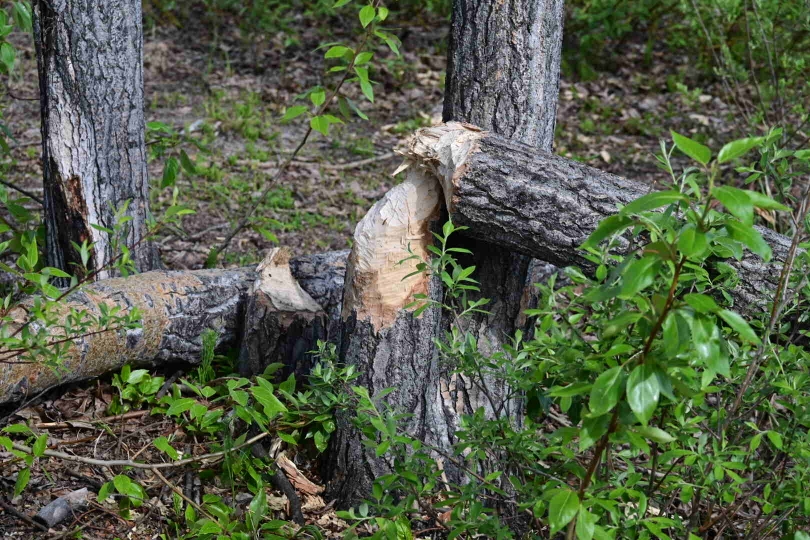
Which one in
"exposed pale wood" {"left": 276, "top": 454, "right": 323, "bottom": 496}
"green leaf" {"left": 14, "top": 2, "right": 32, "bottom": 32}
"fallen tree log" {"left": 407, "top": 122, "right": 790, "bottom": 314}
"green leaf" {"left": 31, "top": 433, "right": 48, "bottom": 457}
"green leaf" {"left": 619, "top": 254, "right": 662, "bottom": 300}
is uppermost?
"green leaf" {"left": 14, "top": 2, "right": 32, "bottom": 32}

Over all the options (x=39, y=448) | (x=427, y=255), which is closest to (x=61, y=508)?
(x=39, y=448)

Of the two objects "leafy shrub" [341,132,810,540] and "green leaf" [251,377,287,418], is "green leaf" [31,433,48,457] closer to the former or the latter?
"green leaf" [251,377,287,418]

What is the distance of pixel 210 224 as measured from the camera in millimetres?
5113

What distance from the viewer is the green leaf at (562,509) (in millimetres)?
1532

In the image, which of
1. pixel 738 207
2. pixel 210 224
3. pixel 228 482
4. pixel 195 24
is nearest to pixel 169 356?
pixel 228 482

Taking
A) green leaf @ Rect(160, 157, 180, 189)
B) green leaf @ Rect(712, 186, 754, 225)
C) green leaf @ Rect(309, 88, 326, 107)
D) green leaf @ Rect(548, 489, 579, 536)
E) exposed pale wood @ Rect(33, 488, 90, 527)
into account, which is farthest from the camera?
green leaf @ Rect(160, 157, 180, 189)

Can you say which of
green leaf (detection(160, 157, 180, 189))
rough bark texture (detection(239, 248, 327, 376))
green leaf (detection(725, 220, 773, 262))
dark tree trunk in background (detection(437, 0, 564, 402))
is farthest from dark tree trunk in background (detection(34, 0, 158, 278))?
green leaf (detection(725, 220, 773, 262))

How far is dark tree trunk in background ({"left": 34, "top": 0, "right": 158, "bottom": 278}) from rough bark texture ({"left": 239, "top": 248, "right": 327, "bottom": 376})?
671 mm

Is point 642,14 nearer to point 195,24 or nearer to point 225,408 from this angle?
point 195,24

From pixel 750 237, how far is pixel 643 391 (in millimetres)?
324

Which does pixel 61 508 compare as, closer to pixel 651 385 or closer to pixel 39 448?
pixel 39 448

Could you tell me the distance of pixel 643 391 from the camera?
4.68 ft

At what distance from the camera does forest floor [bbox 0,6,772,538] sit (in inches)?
124

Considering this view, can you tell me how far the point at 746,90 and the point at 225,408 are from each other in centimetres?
576
